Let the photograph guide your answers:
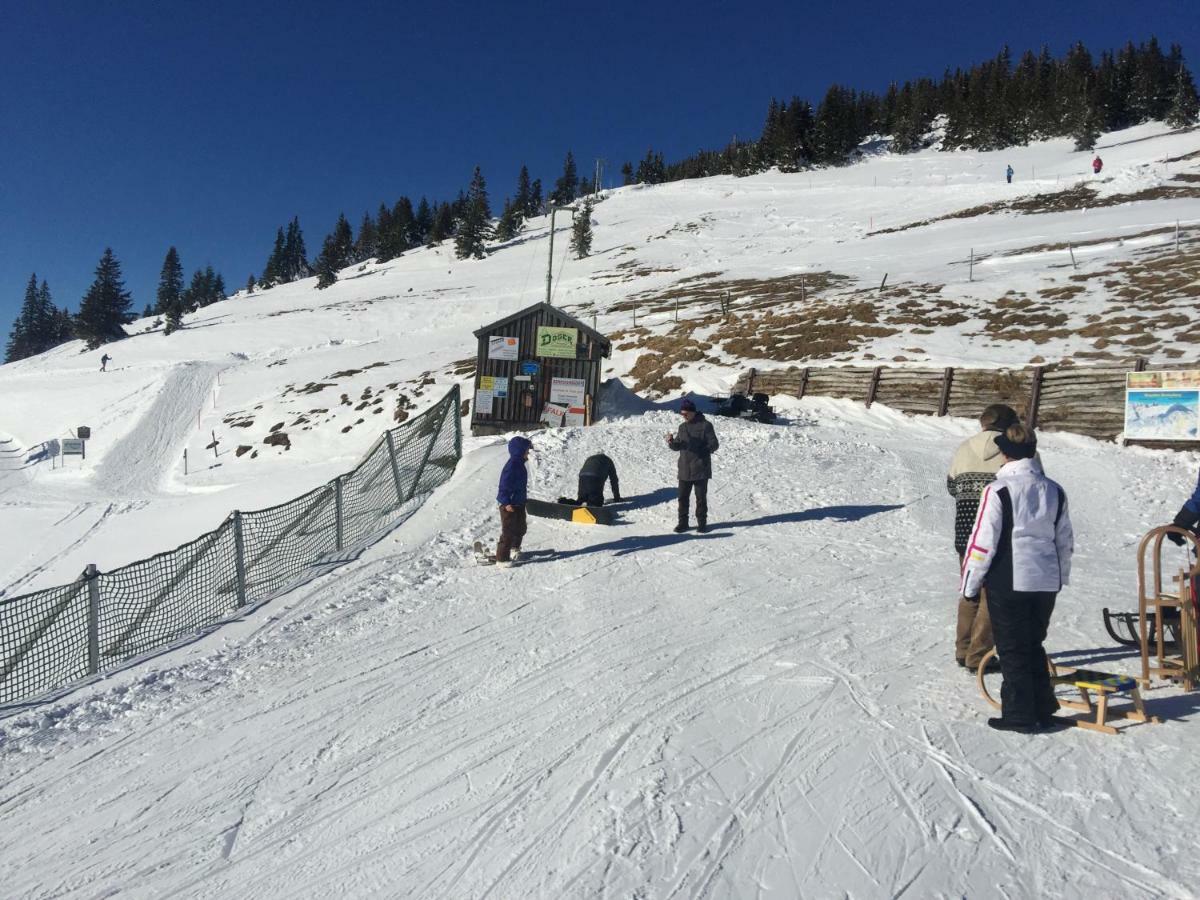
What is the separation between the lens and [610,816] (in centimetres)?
372

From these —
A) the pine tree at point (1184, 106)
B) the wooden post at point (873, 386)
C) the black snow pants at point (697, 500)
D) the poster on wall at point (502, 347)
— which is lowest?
the black snow pants at point (697, 500)

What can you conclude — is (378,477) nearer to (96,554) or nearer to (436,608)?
(436,608)

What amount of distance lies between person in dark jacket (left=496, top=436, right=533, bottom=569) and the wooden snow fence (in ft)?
43.8

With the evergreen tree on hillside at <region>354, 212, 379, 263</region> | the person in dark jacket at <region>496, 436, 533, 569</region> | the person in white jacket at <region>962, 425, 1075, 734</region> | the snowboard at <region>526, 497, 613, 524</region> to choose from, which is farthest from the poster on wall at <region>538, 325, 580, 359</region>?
the evergreen tree on hillside at <region>354, 212, 379, 263</region>

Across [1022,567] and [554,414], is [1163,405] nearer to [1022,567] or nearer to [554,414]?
[554,414]

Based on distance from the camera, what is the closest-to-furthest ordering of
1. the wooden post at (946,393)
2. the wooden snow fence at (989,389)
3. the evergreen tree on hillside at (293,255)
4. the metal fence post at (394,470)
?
1. the metal fence post at (394,470)
2. the wooden snow fence at (989,389)
3. the wooden post at (946,393)
4. the evergreen tree on hillside at (293,255)

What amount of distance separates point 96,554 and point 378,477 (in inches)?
349

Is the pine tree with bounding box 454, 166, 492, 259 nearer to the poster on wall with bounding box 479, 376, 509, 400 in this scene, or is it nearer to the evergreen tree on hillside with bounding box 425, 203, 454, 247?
the evergreen tree on hillside with bounding box 425, 203, 454, 247

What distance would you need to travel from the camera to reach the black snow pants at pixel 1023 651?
4.12 meters

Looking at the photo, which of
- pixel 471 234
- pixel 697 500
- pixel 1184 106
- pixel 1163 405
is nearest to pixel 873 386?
pixel 1163 405

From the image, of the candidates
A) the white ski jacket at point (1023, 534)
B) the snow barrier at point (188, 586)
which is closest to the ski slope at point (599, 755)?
the snow barrier at point (188, 586)

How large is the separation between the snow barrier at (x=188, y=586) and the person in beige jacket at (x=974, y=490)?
6.90 metres

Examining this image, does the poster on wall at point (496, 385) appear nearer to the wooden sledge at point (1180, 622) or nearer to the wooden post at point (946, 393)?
the wooden post at point (946, 393)

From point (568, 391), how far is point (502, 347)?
195 cm
